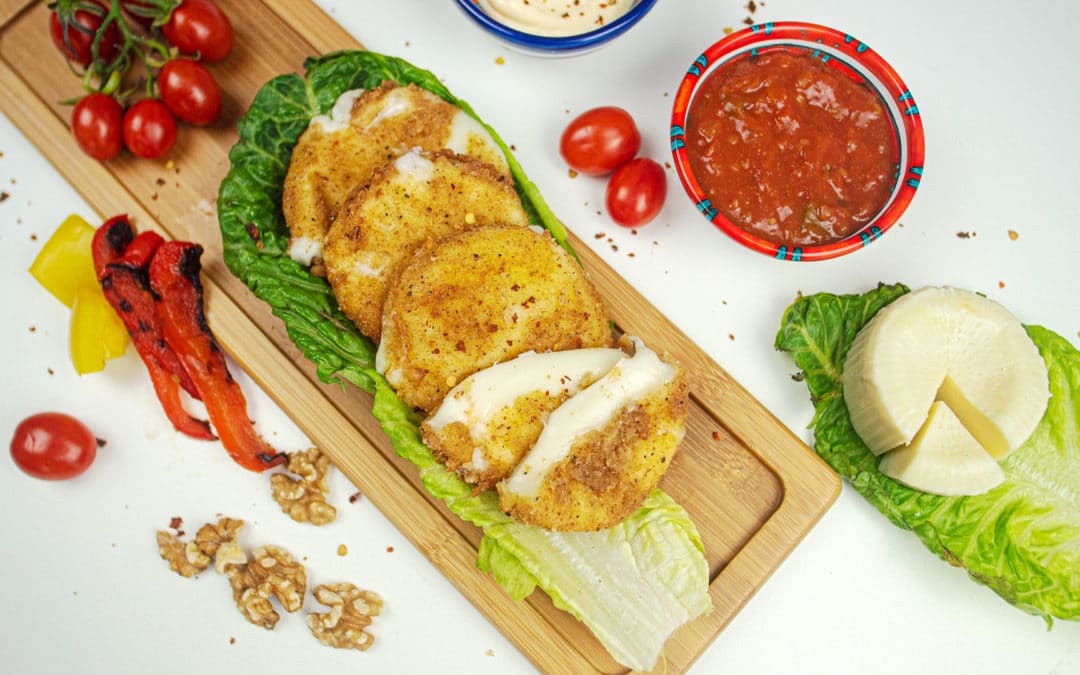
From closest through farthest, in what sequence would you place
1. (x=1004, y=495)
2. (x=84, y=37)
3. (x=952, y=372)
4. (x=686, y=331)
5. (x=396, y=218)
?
(x=396, y=218)
(x=952, y=372)
(x=1004, y=495)
(x=84, y=37)
(x=686, y=331)

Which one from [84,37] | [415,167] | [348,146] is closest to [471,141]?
[415,167]

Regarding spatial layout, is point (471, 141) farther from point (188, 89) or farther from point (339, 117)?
point (188, 89)

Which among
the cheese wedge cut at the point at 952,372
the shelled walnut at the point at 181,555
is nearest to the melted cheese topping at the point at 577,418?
the cheese wedge cut at the point at 952,372

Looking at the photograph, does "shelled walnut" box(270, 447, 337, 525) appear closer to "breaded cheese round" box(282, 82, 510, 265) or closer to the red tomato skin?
"breaded cheese round" box(282, 82, 510, 265)

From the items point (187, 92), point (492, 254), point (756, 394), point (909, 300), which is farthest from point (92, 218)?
point (909, 300)

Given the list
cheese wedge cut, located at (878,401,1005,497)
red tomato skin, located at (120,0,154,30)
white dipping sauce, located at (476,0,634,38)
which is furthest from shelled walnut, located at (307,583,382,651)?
red tomato skin, located at (120,0,154,30)

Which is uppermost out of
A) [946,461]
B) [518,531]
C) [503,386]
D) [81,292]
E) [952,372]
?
[81,292]

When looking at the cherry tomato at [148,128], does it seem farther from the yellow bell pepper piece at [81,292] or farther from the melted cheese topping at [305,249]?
the melted cheese topping at [305,249]
